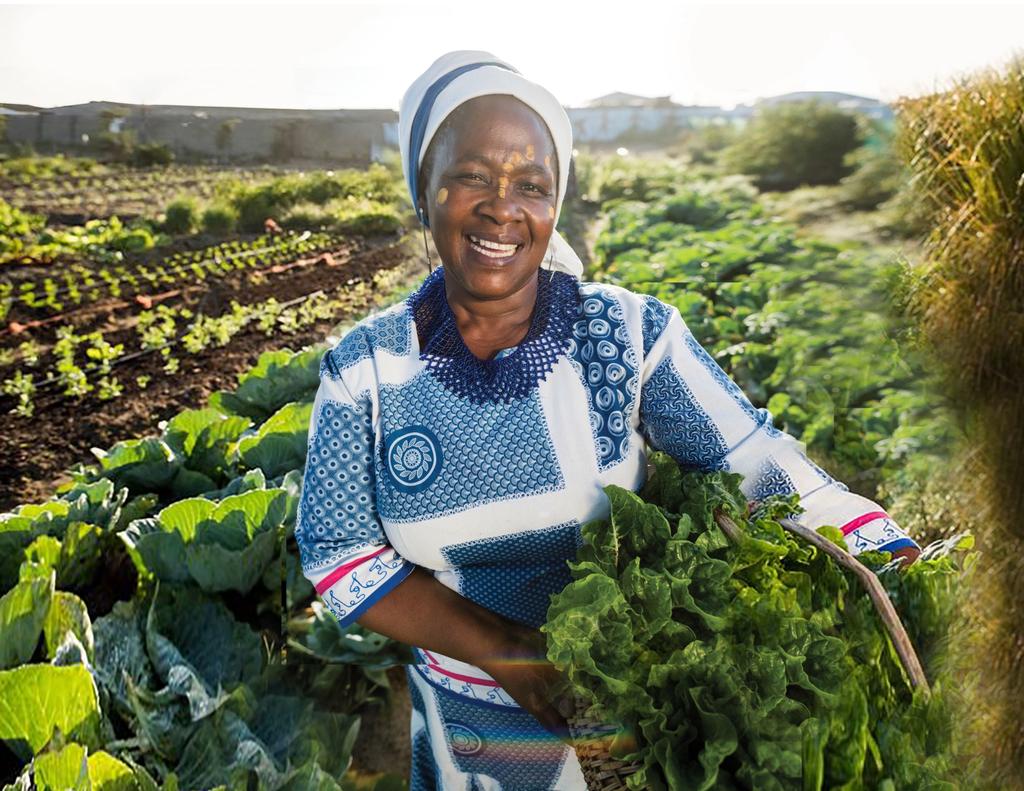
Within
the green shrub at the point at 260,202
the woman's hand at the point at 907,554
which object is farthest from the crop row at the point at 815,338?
the green shrub at the point at 260,202

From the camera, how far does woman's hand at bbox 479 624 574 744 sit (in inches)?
45.1

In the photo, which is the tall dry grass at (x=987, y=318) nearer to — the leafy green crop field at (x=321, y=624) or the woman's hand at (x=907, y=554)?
the leafy green crop field at (x=321, y=624)

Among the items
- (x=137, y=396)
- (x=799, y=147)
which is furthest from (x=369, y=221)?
(x=799, y=147)

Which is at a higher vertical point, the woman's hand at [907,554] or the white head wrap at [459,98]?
the white head wrap at [459,98]

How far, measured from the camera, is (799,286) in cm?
562

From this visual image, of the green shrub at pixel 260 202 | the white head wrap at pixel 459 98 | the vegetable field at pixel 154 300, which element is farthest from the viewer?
the green shrub at pixel 260 202

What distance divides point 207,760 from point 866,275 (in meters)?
2.32

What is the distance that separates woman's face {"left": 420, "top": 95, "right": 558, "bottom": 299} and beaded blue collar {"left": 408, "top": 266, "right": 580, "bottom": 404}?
0.28 ft

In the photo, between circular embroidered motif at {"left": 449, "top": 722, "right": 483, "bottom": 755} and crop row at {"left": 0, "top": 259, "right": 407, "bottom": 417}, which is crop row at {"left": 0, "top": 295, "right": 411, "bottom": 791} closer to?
circular embroidered motif at {"left": 449, "top": 722, "right": 483, "bottom": 755}

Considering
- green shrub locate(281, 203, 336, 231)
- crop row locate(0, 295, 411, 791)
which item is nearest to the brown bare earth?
green shrub locate(281, 203, 336, 231)

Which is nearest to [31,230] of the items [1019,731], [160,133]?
[160,133]

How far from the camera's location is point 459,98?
3.66 feet

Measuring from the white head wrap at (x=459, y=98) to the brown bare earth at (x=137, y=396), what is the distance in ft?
11.5

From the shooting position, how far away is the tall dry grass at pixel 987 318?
1.79 m
